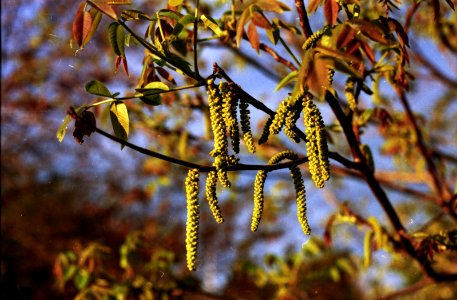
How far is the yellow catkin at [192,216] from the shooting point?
1.24m

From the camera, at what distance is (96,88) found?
51.3 inches

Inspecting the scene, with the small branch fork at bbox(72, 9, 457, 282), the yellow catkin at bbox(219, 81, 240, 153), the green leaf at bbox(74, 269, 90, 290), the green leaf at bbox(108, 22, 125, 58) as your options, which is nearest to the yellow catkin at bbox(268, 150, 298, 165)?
the small branch fork at bbox(72, 9, 457, 282)

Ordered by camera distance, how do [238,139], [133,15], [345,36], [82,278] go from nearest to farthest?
[345,36] < [238,139] < [133,15] < [82,278]

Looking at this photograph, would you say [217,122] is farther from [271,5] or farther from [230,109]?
[271,5]

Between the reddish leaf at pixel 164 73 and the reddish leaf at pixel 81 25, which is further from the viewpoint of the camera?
the reddish leaf at pixel 164 73

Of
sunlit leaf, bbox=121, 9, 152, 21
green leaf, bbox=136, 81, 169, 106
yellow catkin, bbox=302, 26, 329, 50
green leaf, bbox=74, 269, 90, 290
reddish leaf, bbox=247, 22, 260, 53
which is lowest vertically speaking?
green leaf, bbox=74, 269, 90, 290

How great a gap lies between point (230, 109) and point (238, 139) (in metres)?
0.08

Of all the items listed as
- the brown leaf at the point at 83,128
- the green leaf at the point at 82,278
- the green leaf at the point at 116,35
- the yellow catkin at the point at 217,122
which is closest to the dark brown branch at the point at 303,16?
the yellow catkin at the point at 217,122

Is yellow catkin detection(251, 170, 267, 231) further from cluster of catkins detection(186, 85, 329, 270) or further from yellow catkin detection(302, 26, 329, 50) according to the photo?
yellow catkin detection(302, 26, 329, 50)

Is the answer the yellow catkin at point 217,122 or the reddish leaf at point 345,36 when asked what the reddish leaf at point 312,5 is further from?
the yellow catkin at point 217,122

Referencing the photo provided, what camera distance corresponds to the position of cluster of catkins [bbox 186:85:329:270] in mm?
1181

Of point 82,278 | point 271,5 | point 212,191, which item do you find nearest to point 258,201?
point 212,191

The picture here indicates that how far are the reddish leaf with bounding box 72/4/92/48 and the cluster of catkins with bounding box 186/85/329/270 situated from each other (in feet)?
1.14

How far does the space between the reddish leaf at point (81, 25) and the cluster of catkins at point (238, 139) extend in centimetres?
35
